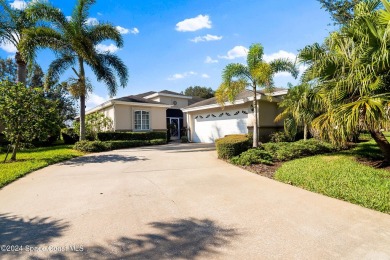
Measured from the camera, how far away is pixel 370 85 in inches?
222

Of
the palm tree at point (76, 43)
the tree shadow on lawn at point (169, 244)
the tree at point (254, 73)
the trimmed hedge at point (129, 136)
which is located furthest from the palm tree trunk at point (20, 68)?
the tree shadow on lawn at point (169, 244)

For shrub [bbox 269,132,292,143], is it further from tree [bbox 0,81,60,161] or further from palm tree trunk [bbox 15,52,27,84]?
palm tree trunk [bbox 15,52,27,84]

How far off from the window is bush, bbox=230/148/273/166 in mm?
13072

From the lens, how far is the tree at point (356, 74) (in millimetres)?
5375

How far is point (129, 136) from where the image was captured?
1820 centimetres

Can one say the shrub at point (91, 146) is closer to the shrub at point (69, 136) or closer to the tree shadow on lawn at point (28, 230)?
the shrub at point (69, 136)

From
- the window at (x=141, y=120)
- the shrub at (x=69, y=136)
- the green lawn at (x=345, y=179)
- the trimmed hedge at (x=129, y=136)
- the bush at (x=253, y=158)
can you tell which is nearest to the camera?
the green lawn at (x=345, y=179)

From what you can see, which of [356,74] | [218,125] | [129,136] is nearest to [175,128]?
[129,136]

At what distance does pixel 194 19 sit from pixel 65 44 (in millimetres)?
8387

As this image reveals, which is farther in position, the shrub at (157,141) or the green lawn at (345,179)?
the shrub at (157,141)

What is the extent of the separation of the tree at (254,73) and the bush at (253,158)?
76.0 inches

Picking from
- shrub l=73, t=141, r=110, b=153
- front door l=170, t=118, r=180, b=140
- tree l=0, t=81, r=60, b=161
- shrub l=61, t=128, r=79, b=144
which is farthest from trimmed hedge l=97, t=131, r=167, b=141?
tree l=0, t=81, r=60, b=161

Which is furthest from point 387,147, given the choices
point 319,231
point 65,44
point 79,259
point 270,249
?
point 65,44

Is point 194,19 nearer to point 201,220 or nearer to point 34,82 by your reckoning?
point 201,220
